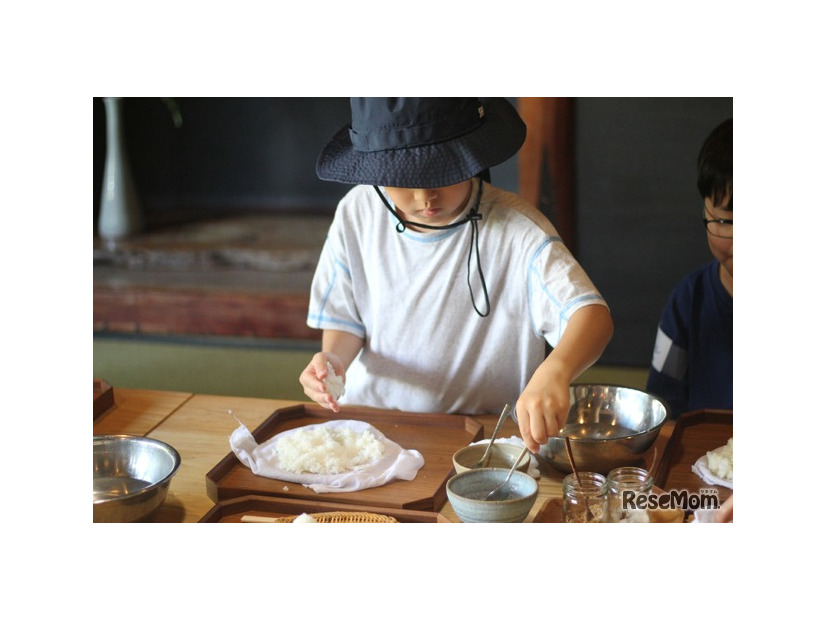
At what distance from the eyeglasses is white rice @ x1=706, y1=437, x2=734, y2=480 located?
1.57ft

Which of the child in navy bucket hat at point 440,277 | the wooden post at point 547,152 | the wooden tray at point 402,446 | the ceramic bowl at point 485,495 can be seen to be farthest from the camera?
the wooden post at point 547,152

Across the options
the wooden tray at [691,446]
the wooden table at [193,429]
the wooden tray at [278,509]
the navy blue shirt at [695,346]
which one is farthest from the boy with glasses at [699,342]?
the wooden tray at [278,509]

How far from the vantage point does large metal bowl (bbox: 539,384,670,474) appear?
105 cm

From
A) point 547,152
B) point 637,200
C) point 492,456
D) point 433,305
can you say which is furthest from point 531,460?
point 637,200

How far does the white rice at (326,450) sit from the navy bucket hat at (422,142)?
36 cm

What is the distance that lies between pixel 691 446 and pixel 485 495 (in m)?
0.37

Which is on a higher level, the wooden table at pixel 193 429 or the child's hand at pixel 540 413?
the child's hand at pixel 540 413

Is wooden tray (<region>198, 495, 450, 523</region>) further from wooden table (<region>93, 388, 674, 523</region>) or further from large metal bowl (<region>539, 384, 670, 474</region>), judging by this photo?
large metal bowl (<region>539, 384, 670, 474</region>)

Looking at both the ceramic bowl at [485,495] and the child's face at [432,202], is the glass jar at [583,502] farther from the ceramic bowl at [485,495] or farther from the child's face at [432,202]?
the child's face at [432,202]

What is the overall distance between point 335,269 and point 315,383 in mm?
292

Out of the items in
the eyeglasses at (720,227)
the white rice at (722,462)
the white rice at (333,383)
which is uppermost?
the eyeglasses at (720,227)

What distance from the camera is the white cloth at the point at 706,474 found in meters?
1.06

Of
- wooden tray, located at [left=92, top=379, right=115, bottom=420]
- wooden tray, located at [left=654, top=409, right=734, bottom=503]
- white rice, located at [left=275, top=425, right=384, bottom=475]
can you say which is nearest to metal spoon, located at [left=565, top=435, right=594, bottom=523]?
wooden tray, located at [left=654, top=409, right=734, bottom=503]
